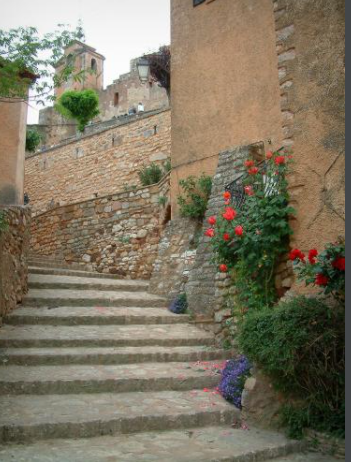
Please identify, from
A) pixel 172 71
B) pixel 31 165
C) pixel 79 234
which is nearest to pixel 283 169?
pixel 172 71

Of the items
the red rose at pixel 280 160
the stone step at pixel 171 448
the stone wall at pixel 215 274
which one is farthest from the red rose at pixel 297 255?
the stone wall at pixel 215 274

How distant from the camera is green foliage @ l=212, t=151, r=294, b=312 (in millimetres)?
4816

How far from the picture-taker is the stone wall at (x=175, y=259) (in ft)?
25.4

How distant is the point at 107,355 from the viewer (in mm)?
5195

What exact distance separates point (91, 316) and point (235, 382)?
2535 millimetres

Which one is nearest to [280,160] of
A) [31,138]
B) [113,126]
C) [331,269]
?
[331,269]

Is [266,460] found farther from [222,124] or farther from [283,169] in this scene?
[222,124]

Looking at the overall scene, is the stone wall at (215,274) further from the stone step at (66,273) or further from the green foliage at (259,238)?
the stone step at (66,273)

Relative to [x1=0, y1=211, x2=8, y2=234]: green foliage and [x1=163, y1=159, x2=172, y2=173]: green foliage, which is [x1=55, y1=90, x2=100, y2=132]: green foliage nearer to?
[x1=163, y1=159, x2=172, y2=173]: green foliage

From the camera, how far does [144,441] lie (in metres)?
3.67

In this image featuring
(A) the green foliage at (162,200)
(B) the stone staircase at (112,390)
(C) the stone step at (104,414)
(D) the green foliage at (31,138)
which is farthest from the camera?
(D) the green foliage at (31,138)

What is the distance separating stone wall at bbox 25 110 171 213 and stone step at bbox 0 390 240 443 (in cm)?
880

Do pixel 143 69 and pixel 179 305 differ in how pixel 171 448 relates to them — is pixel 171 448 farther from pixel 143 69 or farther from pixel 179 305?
pixel 143 69

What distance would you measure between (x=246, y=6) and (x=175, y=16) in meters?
1.81
